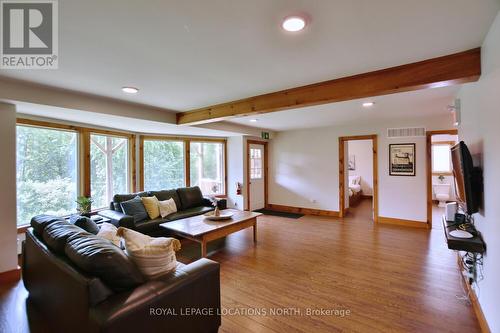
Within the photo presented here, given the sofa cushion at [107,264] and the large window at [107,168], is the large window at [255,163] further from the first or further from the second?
the sofa cushion at [107,264]

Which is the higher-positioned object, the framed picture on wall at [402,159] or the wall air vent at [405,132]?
the wall air vent at [405,132]

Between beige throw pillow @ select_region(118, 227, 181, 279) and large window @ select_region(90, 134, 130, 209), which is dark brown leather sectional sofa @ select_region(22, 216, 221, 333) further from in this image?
large window @ select_region(90, 134, 130, 209)

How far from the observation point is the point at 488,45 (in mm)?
1767

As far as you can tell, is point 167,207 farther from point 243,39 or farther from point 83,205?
point 243,39

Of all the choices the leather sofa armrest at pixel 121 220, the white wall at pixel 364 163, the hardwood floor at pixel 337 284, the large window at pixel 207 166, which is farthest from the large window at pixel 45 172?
the white wall at pixel 364 163

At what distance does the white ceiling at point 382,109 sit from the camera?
10.9 ft

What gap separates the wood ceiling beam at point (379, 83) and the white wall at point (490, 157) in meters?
0.15

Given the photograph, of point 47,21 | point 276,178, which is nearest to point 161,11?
point 47,21

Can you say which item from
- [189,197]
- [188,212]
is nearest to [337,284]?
[188,212]

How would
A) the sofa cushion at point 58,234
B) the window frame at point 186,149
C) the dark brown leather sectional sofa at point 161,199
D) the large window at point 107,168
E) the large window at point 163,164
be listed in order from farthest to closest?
the large window at point 163,164
the window frame at point 186,149
the large window at point 107,168
the dark brown leather sectional sofa at point 161,199
the sofa cushion at point 58,234

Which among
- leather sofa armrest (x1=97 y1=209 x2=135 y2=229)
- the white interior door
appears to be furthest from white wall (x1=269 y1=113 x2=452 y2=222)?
leather sofa armrest (x1=97 y1=209 x2=135 y2=229)

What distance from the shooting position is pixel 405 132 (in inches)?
202

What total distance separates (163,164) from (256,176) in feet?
8.59

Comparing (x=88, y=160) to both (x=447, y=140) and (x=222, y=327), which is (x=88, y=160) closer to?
(x=222, y=327)
